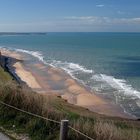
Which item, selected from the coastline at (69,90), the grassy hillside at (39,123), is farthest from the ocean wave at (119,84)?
the grassy hillside at (39,123)

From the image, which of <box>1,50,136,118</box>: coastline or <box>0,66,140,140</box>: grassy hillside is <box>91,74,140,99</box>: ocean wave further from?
<box>0,66,140,140</box>: grassy hillside

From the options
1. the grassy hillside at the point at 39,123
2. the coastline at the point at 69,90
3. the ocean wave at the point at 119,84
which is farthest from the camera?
the ocean wave at the point at 119,84

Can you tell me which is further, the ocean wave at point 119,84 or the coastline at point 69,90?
the ocean wave at point 119,84

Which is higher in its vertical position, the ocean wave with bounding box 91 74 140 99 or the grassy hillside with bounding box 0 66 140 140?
the grassy hillside with bounding box 0 66 140 140

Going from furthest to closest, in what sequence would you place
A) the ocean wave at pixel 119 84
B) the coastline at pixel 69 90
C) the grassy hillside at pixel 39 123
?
the ocean wave at pixel 119 84 → the coastline at pixel 69 90 → the grassy hillside at pixel 39 123

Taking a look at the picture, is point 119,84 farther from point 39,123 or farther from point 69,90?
point 39,123

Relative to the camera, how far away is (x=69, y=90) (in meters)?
32.8

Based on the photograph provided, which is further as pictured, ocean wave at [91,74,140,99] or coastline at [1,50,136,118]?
ocean wave at [91,74,140,99]

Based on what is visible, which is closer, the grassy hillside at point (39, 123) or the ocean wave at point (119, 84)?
the grassy hillside at point (39, 123)

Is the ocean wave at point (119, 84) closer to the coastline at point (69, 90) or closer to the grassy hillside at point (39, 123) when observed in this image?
the coastline at point (69, 90)

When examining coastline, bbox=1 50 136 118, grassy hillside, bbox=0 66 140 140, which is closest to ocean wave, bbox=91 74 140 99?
coastline, bbox=1 50 136 118

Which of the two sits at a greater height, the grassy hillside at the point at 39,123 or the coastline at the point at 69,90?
the grassy hillside at the point at 39,123

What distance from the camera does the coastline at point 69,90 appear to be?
25.8 meters

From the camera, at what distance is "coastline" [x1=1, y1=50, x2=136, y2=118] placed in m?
25.8
